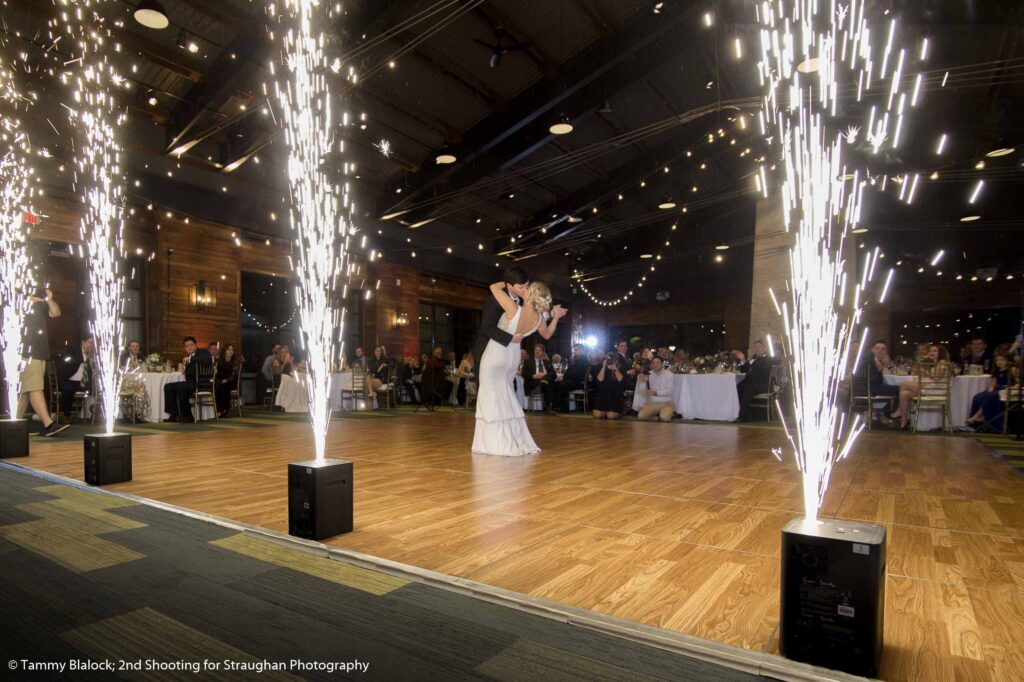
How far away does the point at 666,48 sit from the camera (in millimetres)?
8789

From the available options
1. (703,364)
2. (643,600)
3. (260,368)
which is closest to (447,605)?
(643,600)

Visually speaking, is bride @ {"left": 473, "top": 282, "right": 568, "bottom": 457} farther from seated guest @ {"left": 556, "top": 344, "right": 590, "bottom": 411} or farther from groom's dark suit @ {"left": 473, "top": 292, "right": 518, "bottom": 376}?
seated guest @ {"left": 556, "top": 344, "right": 590, "bottom": 411}

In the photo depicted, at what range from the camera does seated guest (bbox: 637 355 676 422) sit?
877 cm

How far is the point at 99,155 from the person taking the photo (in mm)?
5605

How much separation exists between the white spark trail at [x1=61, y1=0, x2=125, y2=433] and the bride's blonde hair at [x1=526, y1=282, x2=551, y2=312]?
122 inches

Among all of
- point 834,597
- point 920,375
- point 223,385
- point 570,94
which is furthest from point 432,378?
point 834,597

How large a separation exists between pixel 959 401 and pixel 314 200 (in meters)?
8.09

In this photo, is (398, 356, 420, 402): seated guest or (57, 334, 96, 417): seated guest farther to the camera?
(398, 356, 420, 402): seated guest

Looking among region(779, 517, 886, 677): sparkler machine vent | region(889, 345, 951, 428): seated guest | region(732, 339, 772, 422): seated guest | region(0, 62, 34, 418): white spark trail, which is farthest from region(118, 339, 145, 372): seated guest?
region(889, 345, 951, 428): seated guest

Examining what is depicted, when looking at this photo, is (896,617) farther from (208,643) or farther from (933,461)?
(933,461)

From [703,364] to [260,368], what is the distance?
8.87 meters

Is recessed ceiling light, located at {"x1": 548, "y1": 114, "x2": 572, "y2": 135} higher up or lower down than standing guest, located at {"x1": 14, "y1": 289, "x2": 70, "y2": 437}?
higher up

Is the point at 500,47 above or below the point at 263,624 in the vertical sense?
above

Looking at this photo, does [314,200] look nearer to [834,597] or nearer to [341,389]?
[834,597]
